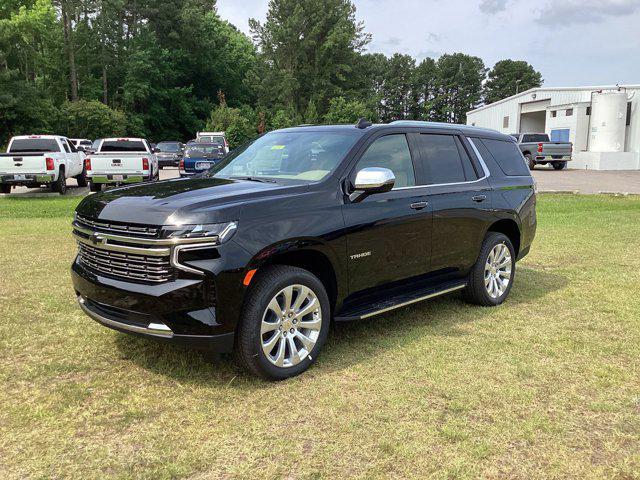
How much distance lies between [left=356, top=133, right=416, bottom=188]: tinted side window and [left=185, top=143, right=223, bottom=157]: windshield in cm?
1650

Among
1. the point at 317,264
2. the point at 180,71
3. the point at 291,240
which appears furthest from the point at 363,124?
the point at 180,71

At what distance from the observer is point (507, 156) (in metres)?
6.36

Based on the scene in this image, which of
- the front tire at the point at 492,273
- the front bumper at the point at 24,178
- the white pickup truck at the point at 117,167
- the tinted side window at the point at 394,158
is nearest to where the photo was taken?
the tinted side window at the point at 394,158

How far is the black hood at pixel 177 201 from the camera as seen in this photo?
11.8ft

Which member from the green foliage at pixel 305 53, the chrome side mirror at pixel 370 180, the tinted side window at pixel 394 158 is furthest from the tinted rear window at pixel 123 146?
the green foliage at pixel 305 53

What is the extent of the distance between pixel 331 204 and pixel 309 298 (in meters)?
0.73

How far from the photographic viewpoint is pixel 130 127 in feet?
165

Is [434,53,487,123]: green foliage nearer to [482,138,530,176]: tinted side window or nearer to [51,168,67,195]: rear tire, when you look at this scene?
[51,168,67,195]: rear tire

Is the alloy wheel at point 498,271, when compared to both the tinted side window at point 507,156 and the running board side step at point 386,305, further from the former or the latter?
the tinted side window at point 507,156

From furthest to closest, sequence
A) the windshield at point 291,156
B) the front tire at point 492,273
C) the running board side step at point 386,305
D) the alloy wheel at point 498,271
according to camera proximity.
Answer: the alloy wheel at point 498,271 < the front tire at point 492,273 < the windshield at point 291,156 < the running board side step at point 386,305

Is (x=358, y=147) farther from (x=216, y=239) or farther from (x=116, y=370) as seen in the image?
(x=116, y=370)

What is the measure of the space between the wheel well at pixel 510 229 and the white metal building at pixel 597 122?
3068 centimetres

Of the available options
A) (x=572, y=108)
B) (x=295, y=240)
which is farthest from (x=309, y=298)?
(x=572, y=108)

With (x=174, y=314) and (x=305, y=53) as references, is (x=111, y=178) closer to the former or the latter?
(x=174, y=314)
